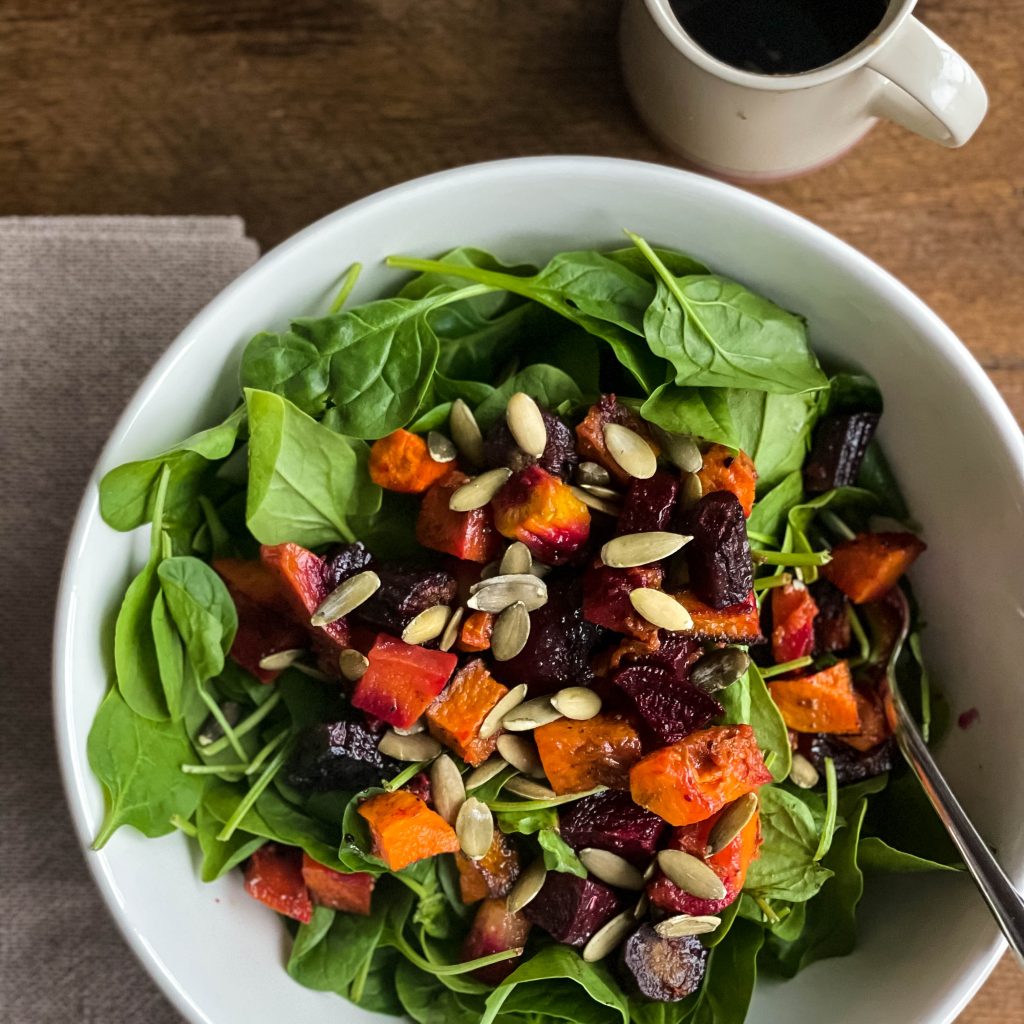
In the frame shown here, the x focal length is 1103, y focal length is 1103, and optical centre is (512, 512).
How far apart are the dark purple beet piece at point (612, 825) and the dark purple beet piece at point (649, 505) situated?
31 centimetres

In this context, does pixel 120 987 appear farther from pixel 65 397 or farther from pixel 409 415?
pixel 409 415

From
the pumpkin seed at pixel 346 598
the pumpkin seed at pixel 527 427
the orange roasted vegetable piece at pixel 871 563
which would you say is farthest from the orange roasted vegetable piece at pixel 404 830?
the orange roasted vegetable piece at pixel 871 563

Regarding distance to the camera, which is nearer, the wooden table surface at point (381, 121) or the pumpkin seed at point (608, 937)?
the pumpkin seed at point (608, 937)

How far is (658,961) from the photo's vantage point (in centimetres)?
→ 126

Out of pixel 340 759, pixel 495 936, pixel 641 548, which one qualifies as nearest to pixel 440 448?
pixel 641 548

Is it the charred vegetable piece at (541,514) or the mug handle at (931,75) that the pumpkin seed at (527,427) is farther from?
the mug handle at (931,75)

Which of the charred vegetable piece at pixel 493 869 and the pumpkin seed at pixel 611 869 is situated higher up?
the pumpkin seed at pixel 611 869

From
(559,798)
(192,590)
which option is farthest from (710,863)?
(192,590)

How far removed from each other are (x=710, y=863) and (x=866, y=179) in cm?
104

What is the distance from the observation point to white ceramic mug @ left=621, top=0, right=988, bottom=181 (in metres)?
1.27

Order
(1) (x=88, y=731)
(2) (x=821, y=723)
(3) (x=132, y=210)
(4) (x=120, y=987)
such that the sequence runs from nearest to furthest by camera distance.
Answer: (1) (x=88, y=731), (2) (x=821, y=723), (4) (x=120, y=987), (3) (x=132, y=210)

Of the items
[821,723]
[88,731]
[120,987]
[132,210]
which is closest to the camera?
[88,731]

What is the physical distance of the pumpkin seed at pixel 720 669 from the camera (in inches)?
48.9

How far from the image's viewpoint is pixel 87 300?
1.63 m
